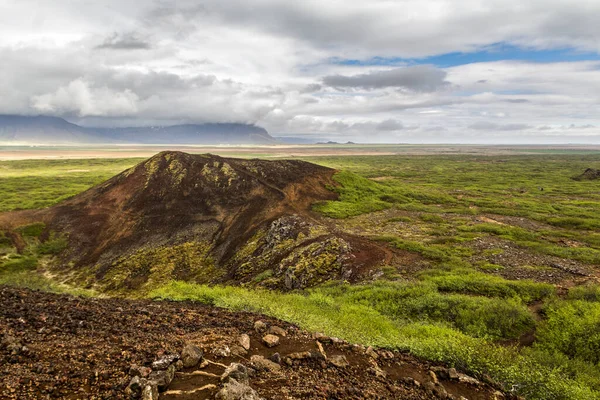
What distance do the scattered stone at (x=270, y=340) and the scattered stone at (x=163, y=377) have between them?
11.5 ft

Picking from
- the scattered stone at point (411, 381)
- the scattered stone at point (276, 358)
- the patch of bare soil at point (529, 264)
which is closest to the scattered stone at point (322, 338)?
the scattered stone at point (276, 358)

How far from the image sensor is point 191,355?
846 cm

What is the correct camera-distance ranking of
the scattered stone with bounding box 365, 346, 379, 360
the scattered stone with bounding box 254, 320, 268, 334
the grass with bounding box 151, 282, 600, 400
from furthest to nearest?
the scattered stone with bounding box 254, 320, 268, 334 < the scattered stone with bounding box 365, 346, 379, 360 < the grass with bounding box 151, 282, 600, 400

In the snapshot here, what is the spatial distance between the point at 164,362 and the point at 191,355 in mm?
669

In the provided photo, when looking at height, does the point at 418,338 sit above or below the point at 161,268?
above

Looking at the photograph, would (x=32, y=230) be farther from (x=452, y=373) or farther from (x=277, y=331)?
(x=452, y=373)

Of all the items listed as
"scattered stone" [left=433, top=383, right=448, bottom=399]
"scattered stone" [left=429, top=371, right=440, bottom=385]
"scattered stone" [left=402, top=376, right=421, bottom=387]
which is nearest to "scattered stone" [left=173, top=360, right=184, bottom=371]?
"scattered stone" [left=402, top=376, right=421, bottom=387]

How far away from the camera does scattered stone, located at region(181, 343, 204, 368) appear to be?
829 cm

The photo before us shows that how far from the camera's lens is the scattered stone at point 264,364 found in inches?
346

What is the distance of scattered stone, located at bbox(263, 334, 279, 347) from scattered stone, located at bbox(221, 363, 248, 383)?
244 centimetres

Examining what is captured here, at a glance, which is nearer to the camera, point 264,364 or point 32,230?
point 264,364

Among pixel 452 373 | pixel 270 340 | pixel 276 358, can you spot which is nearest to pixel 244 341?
pixel 270 340

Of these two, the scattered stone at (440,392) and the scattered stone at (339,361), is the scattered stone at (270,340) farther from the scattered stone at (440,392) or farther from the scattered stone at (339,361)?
the scattered stone at (440,392)

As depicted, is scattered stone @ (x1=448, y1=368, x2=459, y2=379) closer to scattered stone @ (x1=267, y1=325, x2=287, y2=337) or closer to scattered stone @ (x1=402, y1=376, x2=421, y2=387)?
scattered stone @ (x1=402, y1=376, x2=421, y2=387)
